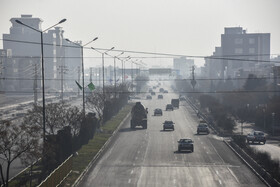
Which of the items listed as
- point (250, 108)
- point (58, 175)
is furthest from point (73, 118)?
point (250, 108)

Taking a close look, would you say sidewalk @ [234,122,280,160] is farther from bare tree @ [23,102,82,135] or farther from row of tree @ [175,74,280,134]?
bare tree @ [23,102,82,135]

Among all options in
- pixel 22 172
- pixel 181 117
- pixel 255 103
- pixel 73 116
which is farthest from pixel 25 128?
pixel 255 103

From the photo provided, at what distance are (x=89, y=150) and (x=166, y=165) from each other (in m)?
10.7

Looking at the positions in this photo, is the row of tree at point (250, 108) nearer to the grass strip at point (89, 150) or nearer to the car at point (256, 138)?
the car at point (256, 138)

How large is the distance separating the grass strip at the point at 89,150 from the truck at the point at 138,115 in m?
2.55

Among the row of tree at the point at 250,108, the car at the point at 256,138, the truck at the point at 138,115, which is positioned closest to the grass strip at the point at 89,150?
the truck at the point at 138,115

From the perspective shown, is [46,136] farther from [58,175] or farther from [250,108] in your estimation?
[250,108]

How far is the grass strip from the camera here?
41844 millimetres

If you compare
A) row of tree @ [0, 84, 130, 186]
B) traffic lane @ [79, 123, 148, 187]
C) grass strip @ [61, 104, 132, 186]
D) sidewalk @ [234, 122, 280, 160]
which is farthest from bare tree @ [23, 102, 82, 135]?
sidewalk @ [234, 122, 280, 160]

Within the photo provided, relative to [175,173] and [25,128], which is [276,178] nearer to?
[175,173]

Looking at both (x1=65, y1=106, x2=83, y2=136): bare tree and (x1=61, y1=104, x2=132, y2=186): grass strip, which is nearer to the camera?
(x1=61, y1=104, x2=132, y2=186): grass strip

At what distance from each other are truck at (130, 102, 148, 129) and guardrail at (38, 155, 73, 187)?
35169 millimetres

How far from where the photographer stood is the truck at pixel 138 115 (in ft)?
258

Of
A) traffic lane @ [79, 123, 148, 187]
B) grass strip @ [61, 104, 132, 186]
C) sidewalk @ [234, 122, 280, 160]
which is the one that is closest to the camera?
traffic lane @ [79, 123, 148, 187]
